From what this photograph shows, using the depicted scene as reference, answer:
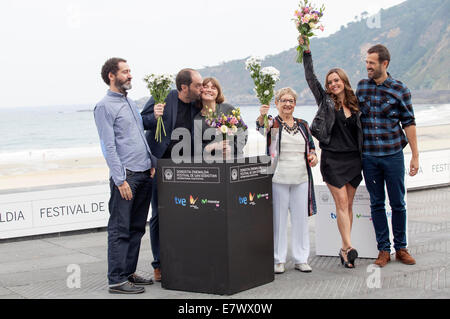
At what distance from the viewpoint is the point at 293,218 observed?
19.1 ft

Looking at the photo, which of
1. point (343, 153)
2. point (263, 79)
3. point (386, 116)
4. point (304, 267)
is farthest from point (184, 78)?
point (304, 267)

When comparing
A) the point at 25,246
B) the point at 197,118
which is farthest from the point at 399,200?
the point at 25,246

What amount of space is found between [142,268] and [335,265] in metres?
1.88

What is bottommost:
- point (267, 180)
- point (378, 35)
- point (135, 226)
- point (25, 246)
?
point (25, 246)

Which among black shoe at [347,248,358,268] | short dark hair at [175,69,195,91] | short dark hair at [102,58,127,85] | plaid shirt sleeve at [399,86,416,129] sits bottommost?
black shoe at [347,248,358,268]

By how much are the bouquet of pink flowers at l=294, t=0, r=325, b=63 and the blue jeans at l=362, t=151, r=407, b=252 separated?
4.00 ft

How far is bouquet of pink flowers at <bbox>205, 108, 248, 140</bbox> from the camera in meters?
4.97

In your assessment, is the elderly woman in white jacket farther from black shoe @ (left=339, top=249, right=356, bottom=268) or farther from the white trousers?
black shoe @ (left=339, top=249, right=356, bottom=268)

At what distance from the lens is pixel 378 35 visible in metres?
52.6

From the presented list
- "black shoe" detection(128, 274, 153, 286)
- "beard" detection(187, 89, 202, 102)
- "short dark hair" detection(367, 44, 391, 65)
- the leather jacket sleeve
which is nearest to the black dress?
the leather jacket sleeve

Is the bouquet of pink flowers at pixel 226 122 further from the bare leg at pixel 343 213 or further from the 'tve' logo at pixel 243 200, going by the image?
the bare leg at pixel 343 213

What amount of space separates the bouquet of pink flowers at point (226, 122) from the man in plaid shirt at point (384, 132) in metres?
1.41

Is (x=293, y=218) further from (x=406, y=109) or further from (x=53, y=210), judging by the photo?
(x=53, y=210)
